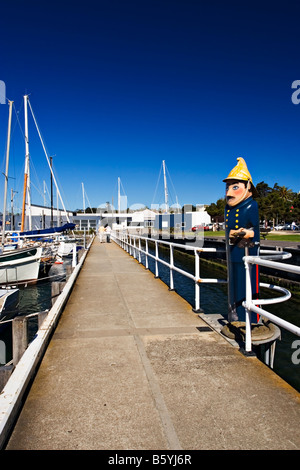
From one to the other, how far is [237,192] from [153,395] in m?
2.69

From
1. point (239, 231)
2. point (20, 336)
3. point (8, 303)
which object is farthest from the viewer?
point (8, 303)

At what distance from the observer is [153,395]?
2863mm

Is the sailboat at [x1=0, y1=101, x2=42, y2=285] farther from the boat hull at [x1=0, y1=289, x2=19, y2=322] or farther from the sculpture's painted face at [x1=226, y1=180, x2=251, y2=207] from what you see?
the sculpture's painted face at [x1=226, y1=180, x2=251, y2=207]

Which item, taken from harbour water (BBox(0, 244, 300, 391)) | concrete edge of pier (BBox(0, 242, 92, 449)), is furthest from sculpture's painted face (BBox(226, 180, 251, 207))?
concrete edge of pier (BBox(0, 242, 92, 449))

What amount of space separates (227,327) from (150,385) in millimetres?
1672

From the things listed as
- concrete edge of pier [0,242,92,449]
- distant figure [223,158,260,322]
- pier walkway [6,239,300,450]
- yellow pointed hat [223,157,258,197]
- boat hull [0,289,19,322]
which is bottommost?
boat hull [0,289,19,322]

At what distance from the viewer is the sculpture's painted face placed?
431 cm

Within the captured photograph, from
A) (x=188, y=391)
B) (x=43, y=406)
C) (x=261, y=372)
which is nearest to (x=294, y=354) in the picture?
(x=261, y=372)

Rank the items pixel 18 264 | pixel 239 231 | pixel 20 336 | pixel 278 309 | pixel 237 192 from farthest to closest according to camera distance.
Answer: pixel 18 264
pixel 278 309
pixel 237 192
pixel 239 231
pixel 20 336

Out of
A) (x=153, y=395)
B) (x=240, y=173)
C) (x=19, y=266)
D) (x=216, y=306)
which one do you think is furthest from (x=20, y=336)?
(x=19, y=266)

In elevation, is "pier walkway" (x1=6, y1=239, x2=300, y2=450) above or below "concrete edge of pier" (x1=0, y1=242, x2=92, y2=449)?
below

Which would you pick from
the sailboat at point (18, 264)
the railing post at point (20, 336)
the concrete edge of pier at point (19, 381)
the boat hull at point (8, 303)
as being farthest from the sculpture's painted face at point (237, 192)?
the sailboat at point (18, 264)

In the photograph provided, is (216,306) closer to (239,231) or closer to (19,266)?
(239,231)

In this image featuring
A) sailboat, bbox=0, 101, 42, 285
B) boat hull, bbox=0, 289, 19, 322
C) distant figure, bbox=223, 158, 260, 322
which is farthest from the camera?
sailboat, bbox=0, 101, 42, 285
